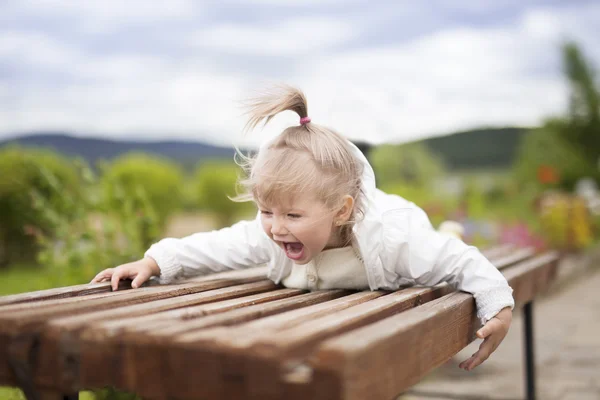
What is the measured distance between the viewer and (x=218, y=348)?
0.99 m

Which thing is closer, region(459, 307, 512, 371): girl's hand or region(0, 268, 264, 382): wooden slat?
region(0, 268, 264, 382): wooden slat

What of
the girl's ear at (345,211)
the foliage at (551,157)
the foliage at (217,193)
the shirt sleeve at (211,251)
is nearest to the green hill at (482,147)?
the foliage at (551,157)

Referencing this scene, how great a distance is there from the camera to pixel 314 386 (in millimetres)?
964

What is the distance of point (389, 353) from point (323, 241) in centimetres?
73

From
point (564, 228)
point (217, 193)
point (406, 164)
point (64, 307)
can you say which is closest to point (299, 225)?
point (64, 307)

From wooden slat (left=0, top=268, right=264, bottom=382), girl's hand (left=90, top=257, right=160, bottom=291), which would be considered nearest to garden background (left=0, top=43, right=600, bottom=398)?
girl's hand (left=90, top=257, right=160, bottom=291)

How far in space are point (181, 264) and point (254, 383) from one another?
1.04m

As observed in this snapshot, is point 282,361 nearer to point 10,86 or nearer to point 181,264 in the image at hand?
point 181,264

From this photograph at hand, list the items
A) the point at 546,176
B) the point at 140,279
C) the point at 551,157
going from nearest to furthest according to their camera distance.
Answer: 1. the point at 140,279
2. the point at 546,176
3. the point at 551,157

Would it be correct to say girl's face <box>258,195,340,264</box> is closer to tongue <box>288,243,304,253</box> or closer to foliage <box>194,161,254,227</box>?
tongue <box>288,243,304,253</box>

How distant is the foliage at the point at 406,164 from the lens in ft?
36.9

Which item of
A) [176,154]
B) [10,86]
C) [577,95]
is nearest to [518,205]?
[577,95]

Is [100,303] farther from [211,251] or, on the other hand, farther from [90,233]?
[90,233]

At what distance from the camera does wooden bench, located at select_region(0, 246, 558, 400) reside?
0.98 metres
